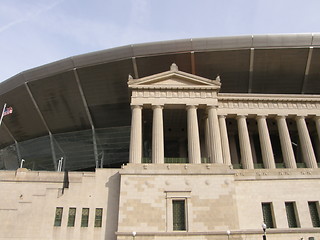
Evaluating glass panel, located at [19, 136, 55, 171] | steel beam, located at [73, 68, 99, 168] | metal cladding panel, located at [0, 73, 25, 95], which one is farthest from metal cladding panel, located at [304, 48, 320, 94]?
glass panel, located at [19, 136, 55, 171]

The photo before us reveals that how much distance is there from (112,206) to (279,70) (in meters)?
30.0

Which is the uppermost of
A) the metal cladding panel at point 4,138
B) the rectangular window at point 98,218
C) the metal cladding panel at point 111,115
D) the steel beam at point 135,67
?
the steel beam at point 135,67

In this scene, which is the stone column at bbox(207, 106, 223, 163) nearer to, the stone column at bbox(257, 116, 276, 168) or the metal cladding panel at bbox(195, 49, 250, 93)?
the stone column at bbox(257, 116, 276, 168)

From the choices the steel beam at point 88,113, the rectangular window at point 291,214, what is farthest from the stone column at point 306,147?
the steel beam at point 88,113

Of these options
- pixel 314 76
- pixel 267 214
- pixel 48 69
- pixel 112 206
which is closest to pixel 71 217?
pixel 112 206

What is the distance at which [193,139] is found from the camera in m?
29.5

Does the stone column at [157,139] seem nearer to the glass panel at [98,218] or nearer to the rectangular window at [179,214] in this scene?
the rectangular window at [179,214]

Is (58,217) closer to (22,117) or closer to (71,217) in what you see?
(71,217)

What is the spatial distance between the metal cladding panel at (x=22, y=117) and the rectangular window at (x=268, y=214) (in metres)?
37.4

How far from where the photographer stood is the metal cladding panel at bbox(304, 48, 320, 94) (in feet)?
132

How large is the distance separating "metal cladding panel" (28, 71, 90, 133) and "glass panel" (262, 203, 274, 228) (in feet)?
101

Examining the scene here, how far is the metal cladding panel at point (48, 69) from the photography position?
41.9 meters

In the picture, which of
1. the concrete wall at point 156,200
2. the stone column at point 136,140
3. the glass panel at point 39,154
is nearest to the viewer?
the concrete wall at point 156,200

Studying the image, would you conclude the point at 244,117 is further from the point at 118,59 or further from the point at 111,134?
Result: the point at 111,134
